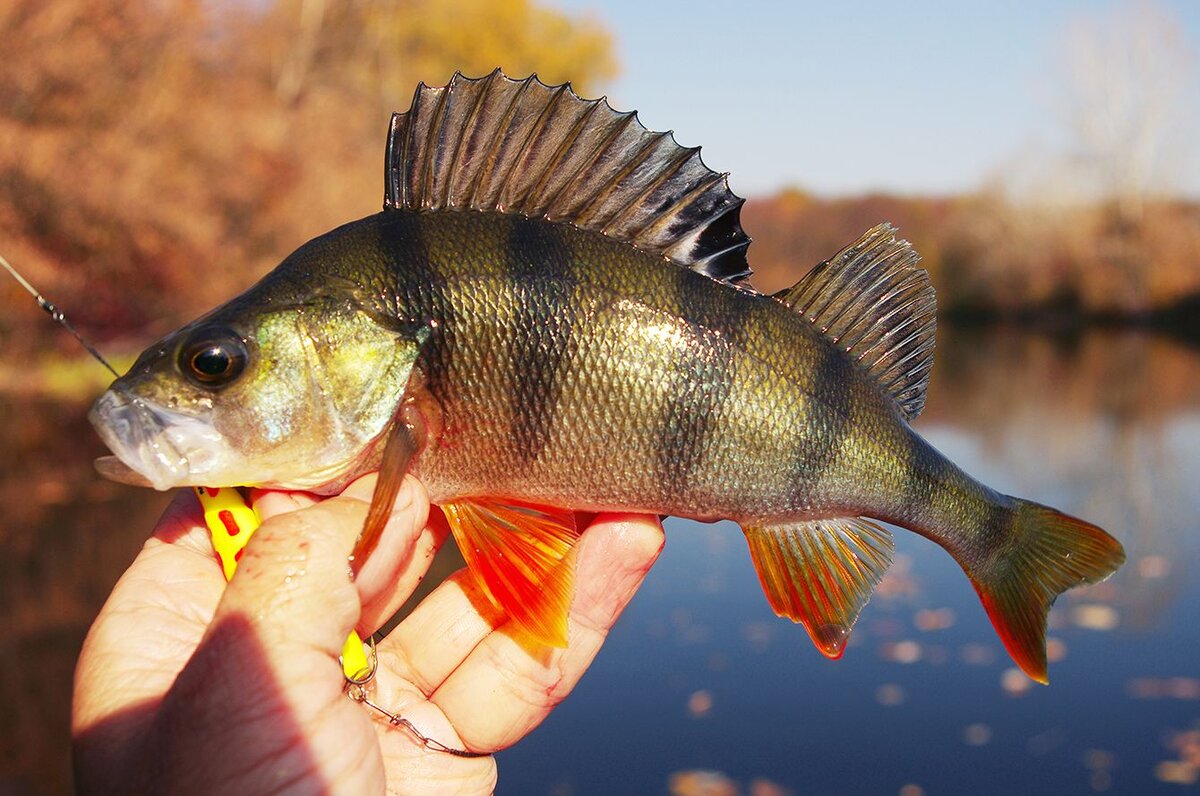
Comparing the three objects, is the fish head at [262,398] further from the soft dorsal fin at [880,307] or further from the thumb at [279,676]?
the soft dorsal fin at [880,307]

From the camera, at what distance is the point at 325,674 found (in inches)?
76.9

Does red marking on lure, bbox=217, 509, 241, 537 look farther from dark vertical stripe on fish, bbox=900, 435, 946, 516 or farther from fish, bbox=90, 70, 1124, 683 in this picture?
dark vertical stripe on fish, bbox=900, 435, 946, 516

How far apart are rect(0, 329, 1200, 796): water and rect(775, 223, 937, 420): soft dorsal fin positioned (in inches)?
168

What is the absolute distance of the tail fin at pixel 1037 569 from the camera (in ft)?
8.06

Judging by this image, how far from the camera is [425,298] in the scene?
222cm

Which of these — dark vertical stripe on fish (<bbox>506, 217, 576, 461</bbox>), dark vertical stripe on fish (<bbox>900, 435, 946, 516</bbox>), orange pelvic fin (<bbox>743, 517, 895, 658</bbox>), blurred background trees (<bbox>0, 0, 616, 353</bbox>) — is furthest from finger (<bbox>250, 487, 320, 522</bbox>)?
blurred background trees (<bbox>0, 0, 616, 353</bbox>)

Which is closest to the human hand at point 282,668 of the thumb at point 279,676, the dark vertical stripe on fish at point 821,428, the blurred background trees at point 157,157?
the thumb at point 279,676

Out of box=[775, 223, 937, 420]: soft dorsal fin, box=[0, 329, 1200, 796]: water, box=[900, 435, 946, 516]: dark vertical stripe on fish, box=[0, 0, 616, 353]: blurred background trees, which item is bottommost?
box=[0, 329, 1200, 796]: water

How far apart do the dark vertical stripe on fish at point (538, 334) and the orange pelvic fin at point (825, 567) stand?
72 centimetres

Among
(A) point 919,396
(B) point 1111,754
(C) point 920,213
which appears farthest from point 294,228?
(C) point 920,213

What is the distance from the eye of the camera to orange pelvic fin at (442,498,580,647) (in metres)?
2.43

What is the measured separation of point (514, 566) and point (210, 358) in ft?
2.99

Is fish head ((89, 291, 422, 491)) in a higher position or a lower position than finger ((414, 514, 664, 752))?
higher

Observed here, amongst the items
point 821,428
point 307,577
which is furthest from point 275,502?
point 821,428
